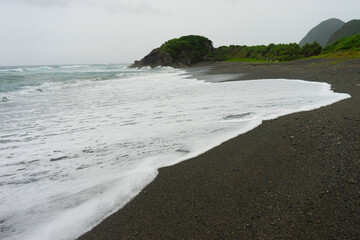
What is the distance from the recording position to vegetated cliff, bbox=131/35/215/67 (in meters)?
64.4

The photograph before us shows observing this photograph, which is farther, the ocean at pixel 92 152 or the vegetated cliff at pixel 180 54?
the vegetated cliff at pixel 180 54

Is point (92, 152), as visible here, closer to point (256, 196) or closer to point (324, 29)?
point (256, 196)

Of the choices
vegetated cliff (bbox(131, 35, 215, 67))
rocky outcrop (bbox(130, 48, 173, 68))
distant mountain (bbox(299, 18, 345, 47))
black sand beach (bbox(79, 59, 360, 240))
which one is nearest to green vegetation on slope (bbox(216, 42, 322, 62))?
vegetated cliff (bbox(131, 35, 215, 67))

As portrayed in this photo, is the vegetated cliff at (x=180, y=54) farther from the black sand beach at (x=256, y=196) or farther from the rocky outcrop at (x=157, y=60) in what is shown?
the black sand beach at (x=256, y=196)

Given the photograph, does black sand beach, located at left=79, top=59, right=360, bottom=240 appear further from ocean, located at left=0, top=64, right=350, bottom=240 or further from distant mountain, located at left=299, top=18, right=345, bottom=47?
distant mountain, located at left=299, top=18, right=345, bottom=47

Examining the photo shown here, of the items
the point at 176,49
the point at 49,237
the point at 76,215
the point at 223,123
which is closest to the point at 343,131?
the point at 223,123

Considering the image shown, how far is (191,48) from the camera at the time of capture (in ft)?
226

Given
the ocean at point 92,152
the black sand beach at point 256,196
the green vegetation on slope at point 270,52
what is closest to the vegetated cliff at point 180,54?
the green vegetation on slope at point 270,52

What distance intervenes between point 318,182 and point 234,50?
77.7 m

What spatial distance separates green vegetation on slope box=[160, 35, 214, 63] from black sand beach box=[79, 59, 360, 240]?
6494cm

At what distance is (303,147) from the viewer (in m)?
3.54

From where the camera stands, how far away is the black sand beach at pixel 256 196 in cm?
197

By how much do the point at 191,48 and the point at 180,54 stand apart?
5.25 metres

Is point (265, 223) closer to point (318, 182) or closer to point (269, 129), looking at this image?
point (318, 182)
